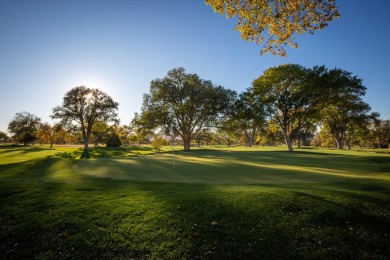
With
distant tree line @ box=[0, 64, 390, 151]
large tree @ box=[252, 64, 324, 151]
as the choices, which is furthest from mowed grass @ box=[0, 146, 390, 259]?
large tree @ box=[252, 64, 324, 151]

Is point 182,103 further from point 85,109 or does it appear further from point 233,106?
point 85,109

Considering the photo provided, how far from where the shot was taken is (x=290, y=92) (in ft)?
129

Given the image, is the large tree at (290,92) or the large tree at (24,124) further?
the large tree at (24,124)

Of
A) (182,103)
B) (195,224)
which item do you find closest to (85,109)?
(182,103)

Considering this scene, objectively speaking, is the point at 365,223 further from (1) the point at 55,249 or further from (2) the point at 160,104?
(2) the point at 160,104

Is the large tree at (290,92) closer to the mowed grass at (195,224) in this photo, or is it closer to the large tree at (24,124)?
the mowed grass at (195,224)

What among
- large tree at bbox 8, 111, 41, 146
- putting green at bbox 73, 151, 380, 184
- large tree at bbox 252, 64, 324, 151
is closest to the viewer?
putting green at bbox 73, 151, 380, 184

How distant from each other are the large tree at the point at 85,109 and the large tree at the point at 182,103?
16.9 metres

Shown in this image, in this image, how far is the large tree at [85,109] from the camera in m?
50.9

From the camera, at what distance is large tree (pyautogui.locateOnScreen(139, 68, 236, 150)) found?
141ft

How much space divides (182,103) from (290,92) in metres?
22.5

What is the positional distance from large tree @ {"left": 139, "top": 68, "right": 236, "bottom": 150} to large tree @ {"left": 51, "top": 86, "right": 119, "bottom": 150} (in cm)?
1694

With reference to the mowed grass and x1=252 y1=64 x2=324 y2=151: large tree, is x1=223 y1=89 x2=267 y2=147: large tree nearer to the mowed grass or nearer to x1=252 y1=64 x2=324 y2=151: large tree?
x1=252 y1=64 x2=324 y2=151: large tree

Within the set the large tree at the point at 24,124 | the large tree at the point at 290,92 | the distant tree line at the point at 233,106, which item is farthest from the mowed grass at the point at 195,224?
the large tree at the point at 24,124
